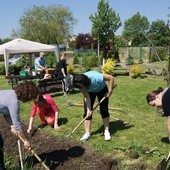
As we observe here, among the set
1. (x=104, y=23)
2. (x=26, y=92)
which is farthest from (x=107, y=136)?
(x=104, y=23)

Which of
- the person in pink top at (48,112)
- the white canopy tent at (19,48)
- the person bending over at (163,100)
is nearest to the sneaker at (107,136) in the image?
the person in pink top at (48,112)

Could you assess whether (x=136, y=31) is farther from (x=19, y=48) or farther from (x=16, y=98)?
(x=16, y=98)

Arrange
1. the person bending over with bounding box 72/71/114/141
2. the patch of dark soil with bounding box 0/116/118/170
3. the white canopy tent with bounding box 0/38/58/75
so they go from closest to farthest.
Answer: the patch of dark soil with bounding box 0/116/118/170
the person bending over with bounding box 72/71/114/141
the white canopy tent with bounding box 0/38/58/75

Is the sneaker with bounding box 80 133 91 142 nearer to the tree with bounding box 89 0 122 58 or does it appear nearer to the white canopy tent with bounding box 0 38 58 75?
the white canopy tent with bounding box 0 38 58 75

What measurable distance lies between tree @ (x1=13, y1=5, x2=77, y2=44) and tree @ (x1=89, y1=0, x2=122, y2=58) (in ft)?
43.9

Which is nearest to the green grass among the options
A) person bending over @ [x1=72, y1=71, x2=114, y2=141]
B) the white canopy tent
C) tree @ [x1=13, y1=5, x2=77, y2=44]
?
person bending over @ [x1=72, y1=71, x2=114, y2=141]

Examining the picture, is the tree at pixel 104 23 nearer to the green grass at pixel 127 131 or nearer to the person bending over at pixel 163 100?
the green grass at pixel 127 131

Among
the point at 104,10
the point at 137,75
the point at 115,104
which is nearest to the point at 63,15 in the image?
the point at 104,10

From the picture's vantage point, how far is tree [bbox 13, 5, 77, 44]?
45.8 m

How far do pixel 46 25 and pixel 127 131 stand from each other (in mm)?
40307

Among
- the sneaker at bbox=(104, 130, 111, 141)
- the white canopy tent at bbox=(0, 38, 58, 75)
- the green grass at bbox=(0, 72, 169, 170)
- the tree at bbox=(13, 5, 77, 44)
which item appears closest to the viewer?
the green grass at bbox=(0, 72, 169, 170)

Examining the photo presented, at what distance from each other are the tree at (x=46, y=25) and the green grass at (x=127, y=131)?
3556 centimetres

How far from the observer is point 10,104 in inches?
157

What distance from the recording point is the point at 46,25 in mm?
45750
